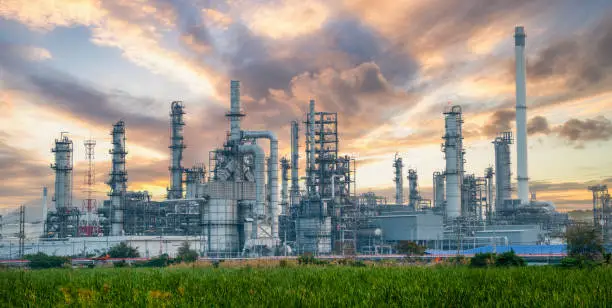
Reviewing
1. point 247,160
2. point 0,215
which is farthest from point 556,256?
point 0,215

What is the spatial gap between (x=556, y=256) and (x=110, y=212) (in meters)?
61.5

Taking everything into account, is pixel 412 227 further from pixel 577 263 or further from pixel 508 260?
pixel 577 263

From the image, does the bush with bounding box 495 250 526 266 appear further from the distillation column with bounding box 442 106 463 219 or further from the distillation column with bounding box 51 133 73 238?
the distillation column with bounding box 51 133 73 238

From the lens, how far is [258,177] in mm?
85562

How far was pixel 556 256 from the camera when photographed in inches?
2724

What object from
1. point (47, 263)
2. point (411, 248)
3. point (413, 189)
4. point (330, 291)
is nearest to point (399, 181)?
point (413, 189)

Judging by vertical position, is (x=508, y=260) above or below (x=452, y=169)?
below

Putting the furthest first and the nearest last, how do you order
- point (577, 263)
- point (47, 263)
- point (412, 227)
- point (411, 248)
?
point (412, 227)
point (411, 248)
point (47, 263)
point (577, 263)

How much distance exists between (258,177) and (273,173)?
3.67 metres

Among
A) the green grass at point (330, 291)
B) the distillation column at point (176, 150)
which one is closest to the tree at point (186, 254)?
the distillation column at point (176, 150)

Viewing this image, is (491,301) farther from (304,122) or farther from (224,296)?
(304,122)

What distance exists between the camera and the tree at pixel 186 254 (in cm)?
7047

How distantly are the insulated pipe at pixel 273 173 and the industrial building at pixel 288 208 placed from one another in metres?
0.14

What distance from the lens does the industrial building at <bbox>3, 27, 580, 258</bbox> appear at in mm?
86125
